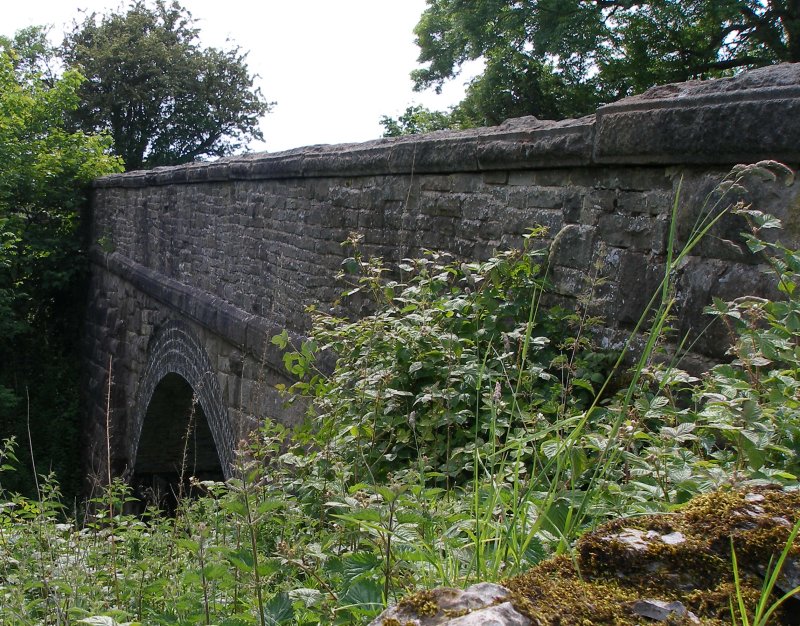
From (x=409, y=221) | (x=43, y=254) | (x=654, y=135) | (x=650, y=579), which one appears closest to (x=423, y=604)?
(x=650, y=579)

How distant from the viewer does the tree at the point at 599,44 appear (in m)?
13.9

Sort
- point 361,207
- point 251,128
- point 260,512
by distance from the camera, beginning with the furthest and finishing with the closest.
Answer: point 251,128
point 361,207
point 260,512

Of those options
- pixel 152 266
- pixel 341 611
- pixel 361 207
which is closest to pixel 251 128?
pixel 152 266

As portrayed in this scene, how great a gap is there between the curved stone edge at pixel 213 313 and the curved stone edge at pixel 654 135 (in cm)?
151

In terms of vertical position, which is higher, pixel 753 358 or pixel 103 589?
pixel 753 358

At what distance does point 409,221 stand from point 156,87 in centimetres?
2244

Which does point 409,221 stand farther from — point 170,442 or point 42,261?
point 42,261

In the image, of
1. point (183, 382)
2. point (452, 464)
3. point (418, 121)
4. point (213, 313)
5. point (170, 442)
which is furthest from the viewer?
point (418, 121)

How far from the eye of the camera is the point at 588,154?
3420mm

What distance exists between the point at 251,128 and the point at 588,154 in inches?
993

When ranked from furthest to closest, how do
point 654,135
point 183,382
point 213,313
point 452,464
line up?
point 183,382
point 213,313
point 654,135
point 452,464

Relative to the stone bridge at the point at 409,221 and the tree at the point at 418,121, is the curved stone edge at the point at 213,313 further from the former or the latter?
the tree at the point at 418,121

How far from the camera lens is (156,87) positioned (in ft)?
82.2

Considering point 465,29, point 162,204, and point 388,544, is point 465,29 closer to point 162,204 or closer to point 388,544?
point 162,204
